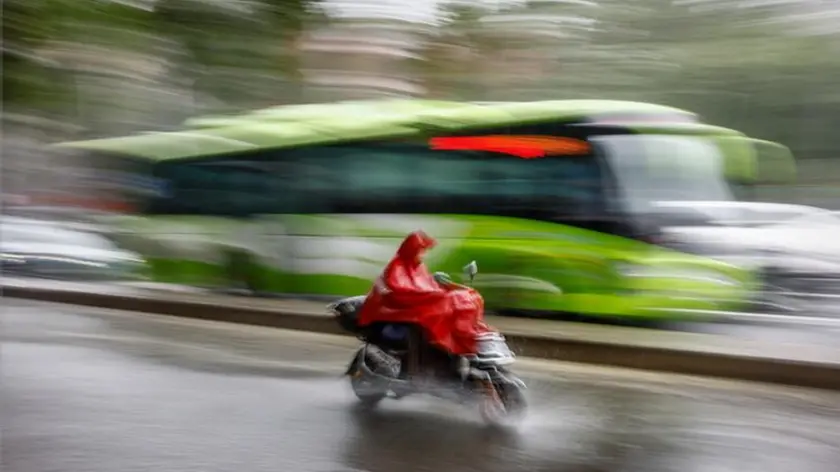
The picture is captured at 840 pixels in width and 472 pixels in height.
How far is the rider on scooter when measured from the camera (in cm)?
429

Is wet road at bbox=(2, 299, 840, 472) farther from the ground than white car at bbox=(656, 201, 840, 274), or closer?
closer

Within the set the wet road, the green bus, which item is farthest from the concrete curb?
the green bus

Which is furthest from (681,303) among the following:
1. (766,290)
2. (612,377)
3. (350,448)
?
(350,448)

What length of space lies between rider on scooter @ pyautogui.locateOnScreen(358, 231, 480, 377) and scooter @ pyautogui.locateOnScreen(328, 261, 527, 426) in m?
0.05

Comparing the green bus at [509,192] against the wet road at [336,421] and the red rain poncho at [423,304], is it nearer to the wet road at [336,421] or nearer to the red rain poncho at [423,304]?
the wet road at [336,421]

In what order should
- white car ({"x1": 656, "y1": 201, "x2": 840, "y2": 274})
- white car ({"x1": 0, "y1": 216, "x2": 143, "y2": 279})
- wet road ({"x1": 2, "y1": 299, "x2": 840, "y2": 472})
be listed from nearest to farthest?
wet road ({"x1": 2, "y1": 299, "x2": 840, "y2": 472}) < white car ({"x1": 656, "y1": 201, "x2": 840, "y2": 274}) < white car ({"x1": 0, "y1": 216, "x2": 143, "y2": 279})

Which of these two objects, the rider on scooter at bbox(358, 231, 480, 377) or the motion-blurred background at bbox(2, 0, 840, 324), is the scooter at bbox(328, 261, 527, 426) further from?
the motion-blurred background at bbox(2, 0, 840, 324)

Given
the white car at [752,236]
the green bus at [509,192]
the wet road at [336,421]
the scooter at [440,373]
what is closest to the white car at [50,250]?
the green bus at [509,192]

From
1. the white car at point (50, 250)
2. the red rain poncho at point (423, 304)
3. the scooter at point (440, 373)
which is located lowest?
the white car at point (50, 250)

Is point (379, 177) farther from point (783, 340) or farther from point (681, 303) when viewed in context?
point (783, 340)

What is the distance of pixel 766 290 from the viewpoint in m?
6.24

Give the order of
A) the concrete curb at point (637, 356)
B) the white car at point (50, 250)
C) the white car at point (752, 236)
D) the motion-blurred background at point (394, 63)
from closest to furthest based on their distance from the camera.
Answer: the concrete curb at point (637, 356) < the motion-blurred background at point (394, 63) < the white car at point (752, 236) < the white car at point (50, 250)

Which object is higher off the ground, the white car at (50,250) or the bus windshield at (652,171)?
the bus windshield at (652,171)

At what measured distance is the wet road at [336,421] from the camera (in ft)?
12.0
